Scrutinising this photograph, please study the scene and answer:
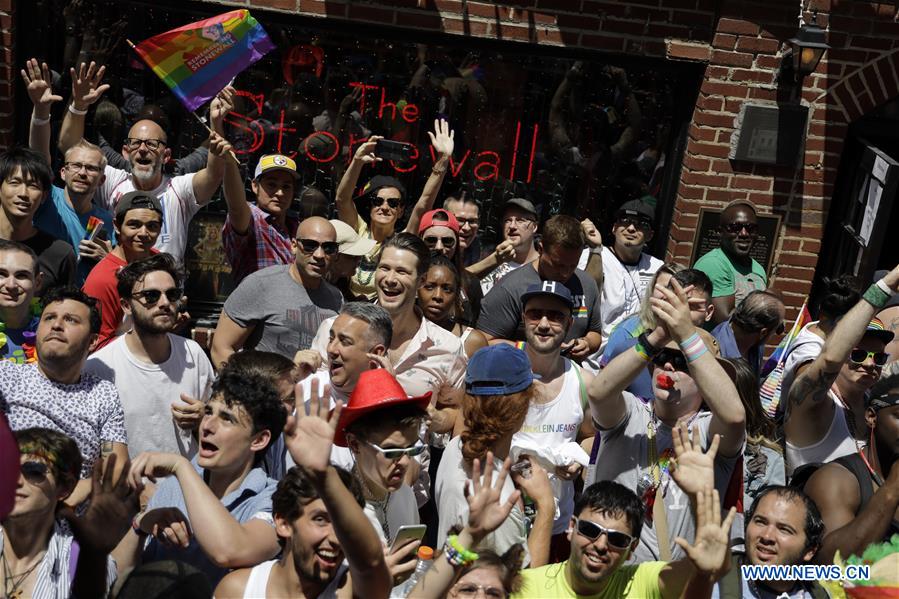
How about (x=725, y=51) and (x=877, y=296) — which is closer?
(x=877, y=296)

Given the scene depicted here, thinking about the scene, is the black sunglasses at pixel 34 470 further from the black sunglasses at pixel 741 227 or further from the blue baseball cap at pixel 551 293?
the black sunglasses at pixel 741 227

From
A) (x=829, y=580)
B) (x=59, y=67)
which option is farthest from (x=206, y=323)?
(x=829, y=580)

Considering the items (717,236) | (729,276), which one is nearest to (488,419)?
(729,276)

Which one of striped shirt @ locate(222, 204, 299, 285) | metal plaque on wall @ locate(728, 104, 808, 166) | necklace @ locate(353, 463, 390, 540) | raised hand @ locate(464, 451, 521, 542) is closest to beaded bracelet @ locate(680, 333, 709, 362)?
raised hand @ locate(464, 451, 521, 542)

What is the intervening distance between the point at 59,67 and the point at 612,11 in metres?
3.64

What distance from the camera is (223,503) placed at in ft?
12.9

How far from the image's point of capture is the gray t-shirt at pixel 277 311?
5.61 meters

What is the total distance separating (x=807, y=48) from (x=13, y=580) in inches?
224

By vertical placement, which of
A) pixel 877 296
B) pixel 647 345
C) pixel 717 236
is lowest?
pixel 717 236

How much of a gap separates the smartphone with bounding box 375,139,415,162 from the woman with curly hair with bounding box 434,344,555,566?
331 cm

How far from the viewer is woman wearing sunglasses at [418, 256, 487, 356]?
5.70 metres

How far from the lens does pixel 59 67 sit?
23.9 ft

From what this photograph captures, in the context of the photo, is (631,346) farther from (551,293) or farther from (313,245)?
(313,245)

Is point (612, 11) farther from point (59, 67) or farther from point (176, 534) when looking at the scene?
point (176, 534)
